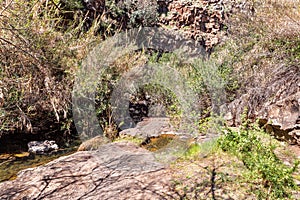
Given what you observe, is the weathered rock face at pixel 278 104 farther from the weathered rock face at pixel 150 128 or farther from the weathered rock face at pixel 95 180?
the weathered rock face at pixel 95 180

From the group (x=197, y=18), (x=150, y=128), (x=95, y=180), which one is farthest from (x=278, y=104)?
(x=197, y=18)

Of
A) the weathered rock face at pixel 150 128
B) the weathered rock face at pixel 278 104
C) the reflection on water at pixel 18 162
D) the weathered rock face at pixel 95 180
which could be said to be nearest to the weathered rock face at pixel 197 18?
the weathered rock face at pixel 150 128

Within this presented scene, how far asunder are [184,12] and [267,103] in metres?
6.65

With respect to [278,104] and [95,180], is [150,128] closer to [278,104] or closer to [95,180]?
[278,104]

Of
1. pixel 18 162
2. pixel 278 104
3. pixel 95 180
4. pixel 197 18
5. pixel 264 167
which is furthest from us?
pixel 197 18

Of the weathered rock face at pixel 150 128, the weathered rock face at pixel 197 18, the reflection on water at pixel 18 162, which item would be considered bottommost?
the reflection on water at pixel 18 162

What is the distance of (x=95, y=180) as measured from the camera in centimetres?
275

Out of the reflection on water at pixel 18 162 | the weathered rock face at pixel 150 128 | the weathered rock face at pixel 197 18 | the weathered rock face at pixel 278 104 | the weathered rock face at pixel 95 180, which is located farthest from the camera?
the weathered rock face at pixel 197 18

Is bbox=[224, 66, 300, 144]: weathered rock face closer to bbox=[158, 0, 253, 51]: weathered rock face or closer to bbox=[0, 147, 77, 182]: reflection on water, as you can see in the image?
bbox=[0, 147, 77, 182]: reflection on water

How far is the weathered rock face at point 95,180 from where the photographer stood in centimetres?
240

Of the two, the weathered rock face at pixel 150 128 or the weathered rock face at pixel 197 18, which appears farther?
the weathered rock face at pixel 197 18

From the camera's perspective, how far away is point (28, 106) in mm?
4707

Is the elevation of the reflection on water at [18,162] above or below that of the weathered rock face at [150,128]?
below

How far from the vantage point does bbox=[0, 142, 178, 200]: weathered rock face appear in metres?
2.40
